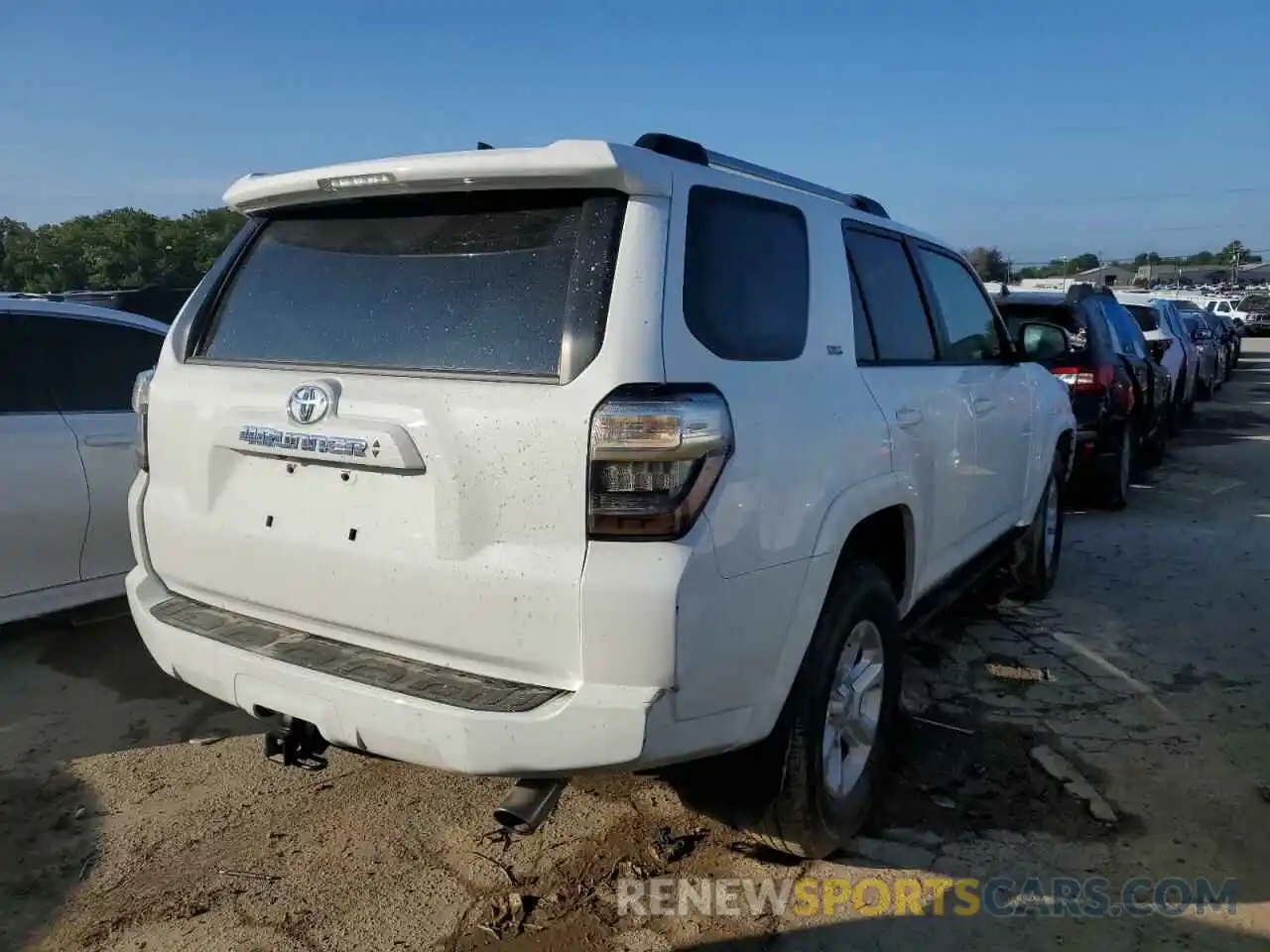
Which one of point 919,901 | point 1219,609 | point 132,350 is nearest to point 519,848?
point 919,901

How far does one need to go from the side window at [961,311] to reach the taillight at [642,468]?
2.16m

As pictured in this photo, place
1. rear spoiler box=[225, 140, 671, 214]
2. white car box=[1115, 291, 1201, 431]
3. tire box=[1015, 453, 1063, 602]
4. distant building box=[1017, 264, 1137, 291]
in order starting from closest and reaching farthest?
rear spoiler box=[225, 140, 671, 214] → tire box=[1015, 453, 1063, 602] → white car box=[1115, 291, 1201, 431] → distant building box=[1017, 264, 1137, 291]

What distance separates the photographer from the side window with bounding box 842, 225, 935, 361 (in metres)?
3.35

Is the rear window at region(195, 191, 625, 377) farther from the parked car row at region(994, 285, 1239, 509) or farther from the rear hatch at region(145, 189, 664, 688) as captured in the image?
the parked car row at region(994, 285, 1239, 509)

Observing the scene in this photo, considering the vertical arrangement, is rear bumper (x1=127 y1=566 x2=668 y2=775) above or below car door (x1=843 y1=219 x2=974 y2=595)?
below

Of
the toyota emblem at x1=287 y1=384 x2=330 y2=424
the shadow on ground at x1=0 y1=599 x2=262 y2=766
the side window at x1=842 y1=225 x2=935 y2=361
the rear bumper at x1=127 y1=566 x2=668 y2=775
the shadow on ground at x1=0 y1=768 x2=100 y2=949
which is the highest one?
the side window at x1=842 y1=225 x2=935 y2=361

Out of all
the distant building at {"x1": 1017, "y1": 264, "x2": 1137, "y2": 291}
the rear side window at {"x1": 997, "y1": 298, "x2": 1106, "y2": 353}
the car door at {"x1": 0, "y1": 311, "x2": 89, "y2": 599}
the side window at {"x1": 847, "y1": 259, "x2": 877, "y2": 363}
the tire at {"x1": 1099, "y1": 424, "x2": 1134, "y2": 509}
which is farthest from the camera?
the distant building at {"x1": 1017, "y1": 264, "x2": 1137, "y2": 291}

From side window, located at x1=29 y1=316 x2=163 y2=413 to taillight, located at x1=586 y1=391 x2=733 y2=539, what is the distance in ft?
11.1

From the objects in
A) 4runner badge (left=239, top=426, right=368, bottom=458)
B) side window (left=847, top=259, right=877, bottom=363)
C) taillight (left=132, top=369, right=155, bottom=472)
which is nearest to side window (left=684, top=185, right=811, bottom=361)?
side window (left=847, top=259, right=877, bottom=363)

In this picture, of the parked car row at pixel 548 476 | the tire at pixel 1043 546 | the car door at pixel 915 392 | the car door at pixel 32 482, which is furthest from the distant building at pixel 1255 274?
the car door at pixel 32 482

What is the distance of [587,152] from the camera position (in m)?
2.29

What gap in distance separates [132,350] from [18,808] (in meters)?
2.36

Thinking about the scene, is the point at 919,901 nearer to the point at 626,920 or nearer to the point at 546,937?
the point at 626,920

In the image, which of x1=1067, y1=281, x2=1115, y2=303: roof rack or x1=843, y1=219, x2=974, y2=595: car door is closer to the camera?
x1=843, y1=219, x2=974, y2=595: car door
